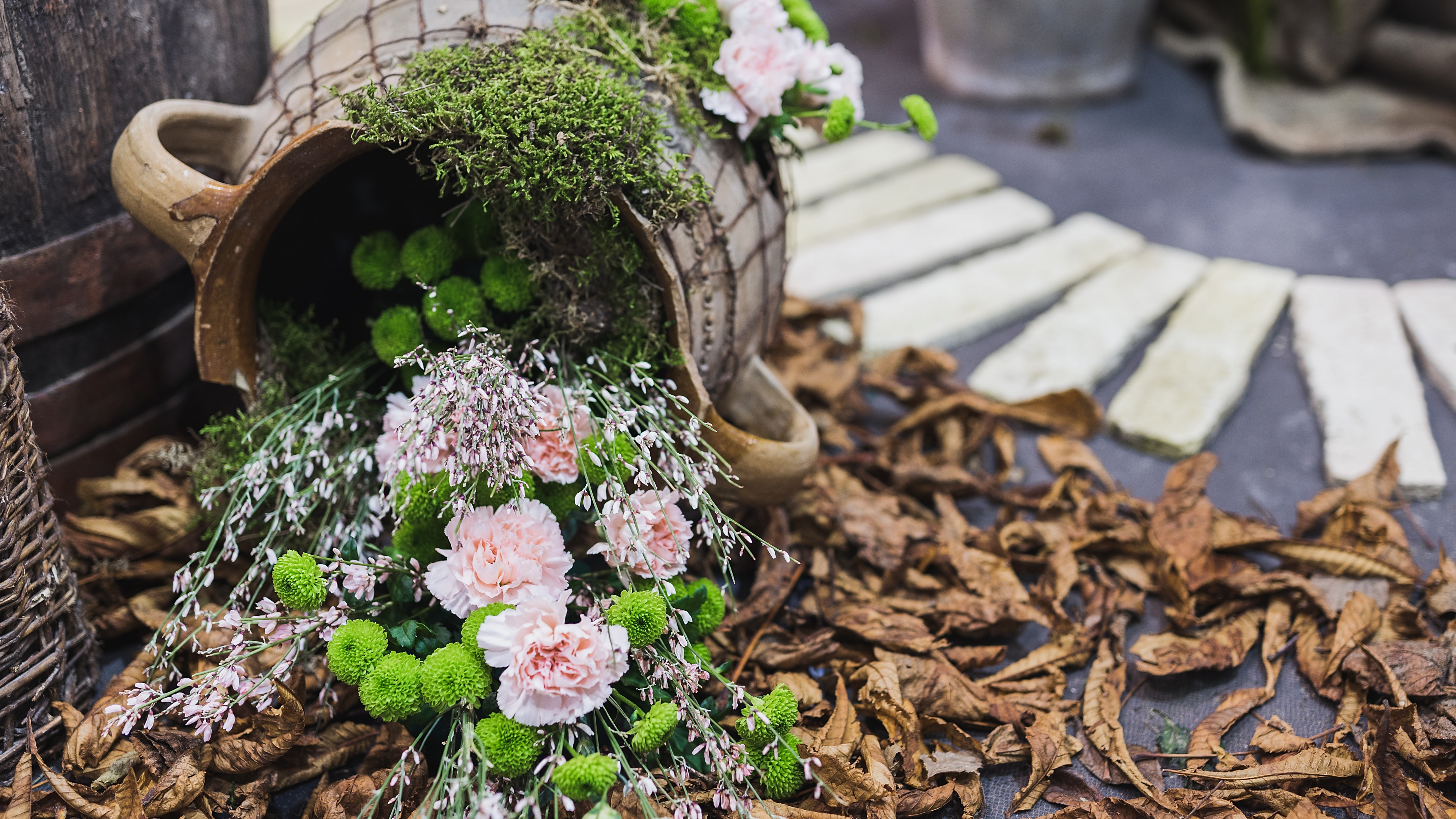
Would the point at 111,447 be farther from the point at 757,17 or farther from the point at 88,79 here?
the point at 757,17

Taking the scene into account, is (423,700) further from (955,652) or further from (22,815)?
(955,652)

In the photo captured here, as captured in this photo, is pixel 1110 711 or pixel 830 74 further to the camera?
pixel 830 74

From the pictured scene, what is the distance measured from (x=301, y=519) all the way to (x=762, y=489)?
0.64 metres

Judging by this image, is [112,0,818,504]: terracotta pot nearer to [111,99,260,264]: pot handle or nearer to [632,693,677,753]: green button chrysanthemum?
[111,99,260,264]: pot handle

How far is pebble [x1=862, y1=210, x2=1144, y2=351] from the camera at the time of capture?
2271 mm

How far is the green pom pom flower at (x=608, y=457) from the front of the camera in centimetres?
118

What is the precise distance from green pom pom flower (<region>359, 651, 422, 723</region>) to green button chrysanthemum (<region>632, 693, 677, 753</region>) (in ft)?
0.81

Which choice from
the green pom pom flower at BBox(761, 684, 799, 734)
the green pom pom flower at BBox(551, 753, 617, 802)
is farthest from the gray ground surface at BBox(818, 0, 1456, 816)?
the green pom pom flower at BBox(551, 753, 617, 802)

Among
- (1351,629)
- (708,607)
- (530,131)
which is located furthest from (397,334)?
(1351,629)

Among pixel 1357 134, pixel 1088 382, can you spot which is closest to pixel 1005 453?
pixel 1088 382

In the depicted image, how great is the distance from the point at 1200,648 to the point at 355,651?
117 centimetres

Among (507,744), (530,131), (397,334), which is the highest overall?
(530,131)

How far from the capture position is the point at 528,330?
4.44 feet

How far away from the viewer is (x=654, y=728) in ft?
3.36
